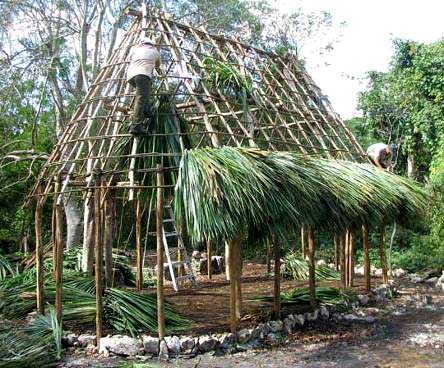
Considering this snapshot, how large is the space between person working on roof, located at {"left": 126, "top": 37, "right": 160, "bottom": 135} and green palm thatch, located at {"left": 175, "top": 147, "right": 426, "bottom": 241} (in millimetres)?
1048

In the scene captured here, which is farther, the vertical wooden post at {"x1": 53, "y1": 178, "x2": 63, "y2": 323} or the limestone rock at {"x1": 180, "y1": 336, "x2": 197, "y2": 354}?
the vertical wooden post at {"x1": 53, "y1": 178, "x2": 63, "y2": 323}

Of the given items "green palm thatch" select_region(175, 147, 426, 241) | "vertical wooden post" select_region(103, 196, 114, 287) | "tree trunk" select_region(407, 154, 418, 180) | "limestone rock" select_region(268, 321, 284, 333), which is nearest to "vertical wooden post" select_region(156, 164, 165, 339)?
"green palm thatch" select_region(175, 147, 426, 241)

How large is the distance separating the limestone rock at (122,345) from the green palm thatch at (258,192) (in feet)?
4.71

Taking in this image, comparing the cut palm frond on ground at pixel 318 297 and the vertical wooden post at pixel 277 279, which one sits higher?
the vertical wooden post at pixel 277 279

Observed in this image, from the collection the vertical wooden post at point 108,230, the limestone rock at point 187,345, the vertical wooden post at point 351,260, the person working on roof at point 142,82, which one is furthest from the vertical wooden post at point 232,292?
the vertical wooden post at point 351,260

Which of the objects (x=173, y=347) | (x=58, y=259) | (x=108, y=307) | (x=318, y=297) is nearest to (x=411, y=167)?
(x=318, y=297)

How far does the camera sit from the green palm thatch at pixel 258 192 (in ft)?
19.2

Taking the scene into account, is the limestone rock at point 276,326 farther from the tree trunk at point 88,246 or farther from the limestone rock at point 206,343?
the tree trunk at point 88,246

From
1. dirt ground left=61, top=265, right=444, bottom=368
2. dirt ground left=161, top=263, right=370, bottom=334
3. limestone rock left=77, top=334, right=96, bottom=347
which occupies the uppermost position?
dirt ground left=161, top=263, right=370, bottom=334

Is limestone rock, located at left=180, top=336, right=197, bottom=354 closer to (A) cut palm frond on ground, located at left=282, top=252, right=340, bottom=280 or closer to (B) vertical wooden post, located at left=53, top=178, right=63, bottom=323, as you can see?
(B) vertical wooden post, located at left=53, top=178, right=63, bottom=323

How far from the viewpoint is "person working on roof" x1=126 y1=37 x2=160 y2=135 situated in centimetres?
704

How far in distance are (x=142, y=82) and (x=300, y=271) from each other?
5.70 metres

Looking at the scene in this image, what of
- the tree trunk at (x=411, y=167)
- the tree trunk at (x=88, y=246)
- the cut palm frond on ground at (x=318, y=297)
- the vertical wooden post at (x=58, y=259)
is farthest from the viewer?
the tree trunk at (x=411, y=167)

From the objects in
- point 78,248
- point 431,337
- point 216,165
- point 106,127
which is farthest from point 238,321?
point 78,248
